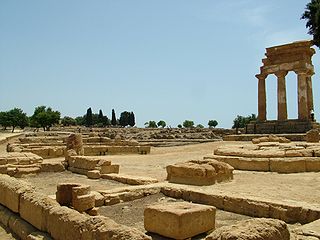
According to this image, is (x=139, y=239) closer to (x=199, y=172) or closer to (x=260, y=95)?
(x=199, y=172)

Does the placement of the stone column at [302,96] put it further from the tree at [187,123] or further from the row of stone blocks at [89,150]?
the tree at [187,123]

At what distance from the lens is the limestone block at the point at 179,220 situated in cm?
534

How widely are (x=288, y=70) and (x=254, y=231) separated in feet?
86.8

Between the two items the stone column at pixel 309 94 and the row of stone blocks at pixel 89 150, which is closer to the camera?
the row of stone blocks at pixel 89 150

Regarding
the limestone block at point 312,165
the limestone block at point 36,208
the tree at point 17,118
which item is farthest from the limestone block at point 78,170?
the tree at point 17,118

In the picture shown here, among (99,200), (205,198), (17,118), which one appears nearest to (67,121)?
(17,118)

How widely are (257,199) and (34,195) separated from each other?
4.48 m

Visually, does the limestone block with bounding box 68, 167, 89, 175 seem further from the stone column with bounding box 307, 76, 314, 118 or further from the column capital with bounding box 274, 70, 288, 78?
the stone column with bounding box 307, 76, 314, 118

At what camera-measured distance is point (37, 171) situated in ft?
42.8

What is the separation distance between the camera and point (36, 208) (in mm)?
6219

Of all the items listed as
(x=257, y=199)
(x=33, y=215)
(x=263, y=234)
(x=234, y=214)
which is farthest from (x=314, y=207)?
(x=33, y=215)

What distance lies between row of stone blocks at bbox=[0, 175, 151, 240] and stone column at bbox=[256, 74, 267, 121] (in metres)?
25.0

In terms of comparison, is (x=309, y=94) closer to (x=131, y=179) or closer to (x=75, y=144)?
(x=75, y=144)

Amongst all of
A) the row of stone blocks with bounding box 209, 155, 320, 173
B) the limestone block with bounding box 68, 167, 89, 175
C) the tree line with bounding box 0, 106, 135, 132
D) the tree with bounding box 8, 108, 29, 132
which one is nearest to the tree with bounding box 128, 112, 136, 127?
the tree line with bounding box 0, 106, 135, 132
